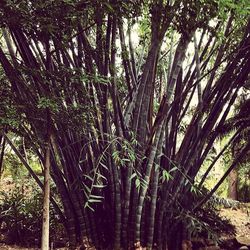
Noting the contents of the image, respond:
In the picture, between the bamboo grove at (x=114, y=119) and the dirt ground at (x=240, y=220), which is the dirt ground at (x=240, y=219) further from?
the bamboo grove at (x=114, y=119)

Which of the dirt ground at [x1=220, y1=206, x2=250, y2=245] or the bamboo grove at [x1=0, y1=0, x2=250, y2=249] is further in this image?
the dirt ground at [x1=220, y1=206, x2=250, y2=245]

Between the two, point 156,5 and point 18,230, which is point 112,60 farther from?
point 18,230

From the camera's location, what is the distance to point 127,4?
2.56 m

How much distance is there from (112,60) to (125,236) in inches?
67.0

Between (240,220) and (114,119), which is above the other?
(114,119)

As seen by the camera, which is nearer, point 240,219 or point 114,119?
point 114,119

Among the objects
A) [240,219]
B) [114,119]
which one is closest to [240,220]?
[240,219]

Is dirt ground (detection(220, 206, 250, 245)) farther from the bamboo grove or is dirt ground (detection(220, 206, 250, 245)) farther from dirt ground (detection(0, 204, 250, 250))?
the bamboo grove

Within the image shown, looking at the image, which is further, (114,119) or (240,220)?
(240,220)

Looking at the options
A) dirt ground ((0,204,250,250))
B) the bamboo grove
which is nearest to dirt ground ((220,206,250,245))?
dirt ground ((0,204,250,250))

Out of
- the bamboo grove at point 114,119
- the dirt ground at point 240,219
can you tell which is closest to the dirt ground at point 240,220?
the dirt ground at point 240,219

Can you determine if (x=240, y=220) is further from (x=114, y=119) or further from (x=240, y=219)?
(x=114, y=119)

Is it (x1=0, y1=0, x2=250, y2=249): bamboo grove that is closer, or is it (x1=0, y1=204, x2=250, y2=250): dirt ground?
(x1=0, y1=0, x2=250, y2=249): bamboo grove

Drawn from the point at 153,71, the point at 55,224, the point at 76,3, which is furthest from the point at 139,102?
the point at 55,224
